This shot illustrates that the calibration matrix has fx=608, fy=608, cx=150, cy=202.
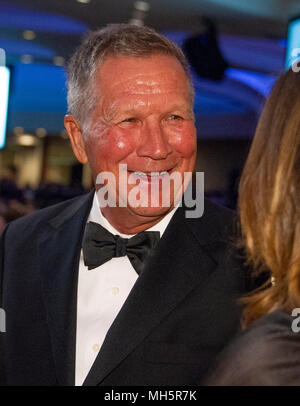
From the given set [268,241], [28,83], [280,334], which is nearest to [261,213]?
[268,241]

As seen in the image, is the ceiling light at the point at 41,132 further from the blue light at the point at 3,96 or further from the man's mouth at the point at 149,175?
the man's mouth at the point at 149,175

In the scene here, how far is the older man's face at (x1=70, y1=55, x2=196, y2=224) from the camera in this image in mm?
1633

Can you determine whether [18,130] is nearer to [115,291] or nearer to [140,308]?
[115,291]

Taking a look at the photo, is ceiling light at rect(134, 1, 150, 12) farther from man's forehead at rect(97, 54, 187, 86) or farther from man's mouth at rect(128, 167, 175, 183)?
man's mouth at rect(128, 167, 175, 183)

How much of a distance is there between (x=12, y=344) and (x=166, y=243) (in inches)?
20.1

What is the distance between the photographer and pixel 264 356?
102 cm

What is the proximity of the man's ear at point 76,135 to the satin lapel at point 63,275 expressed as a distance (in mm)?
134

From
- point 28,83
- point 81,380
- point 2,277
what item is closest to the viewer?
point 81,380

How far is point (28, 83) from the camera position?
13.4 m

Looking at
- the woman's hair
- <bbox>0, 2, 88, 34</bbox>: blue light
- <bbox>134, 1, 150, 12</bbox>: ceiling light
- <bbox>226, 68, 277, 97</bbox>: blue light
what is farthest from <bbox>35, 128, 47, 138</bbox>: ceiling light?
the woman's hair

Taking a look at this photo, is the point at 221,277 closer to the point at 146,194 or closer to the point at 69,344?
the point at 146,194

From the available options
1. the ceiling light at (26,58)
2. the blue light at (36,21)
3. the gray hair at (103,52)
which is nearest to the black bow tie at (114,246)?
the gray hair at (103,52)

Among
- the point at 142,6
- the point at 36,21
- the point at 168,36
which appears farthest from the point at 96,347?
the point at 168,36

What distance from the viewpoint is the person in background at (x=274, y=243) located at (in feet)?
3.36
